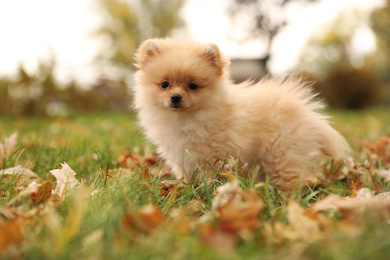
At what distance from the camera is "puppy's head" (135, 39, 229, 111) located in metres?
2.54

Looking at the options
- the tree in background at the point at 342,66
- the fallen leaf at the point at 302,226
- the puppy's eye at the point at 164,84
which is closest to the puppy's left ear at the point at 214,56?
the puppy's eye at the point at 164,84

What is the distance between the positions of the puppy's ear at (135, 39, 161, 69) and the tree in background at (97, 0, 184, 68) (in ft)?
80.7

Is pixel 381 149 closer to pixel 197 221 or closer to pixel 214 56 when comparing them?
pixel 214 56

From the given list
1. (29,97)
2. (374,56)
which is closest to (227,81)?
(29,97)

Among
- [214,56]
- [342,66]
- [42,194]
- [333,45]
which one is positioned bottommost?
[333,45]

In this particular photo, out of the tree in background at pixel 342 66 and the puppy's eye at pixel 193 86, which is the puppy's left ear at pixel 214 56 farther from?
the tree in background at pixel 342 66

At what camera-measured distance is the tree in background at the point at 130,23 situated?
27.5 meters

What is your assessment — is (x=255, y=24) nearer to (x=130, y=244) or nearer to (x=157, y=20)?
(x=157, y=20)

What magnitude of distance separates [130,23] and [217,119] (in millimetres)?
27487

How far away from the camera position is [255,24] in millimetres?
18234

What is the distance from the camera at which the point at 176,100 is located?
248 centimetres

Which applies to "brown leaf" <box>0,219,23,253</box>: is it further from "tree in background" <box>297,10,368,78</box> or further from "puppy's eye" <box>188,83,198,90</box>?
"tree in background" <box>297,10,368,78</box>

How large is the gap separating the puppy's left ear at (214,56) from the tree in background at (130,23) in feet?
81.5

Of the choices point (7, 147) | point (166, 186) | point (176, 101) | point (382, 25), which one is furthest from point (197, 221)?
point (382, 25)
